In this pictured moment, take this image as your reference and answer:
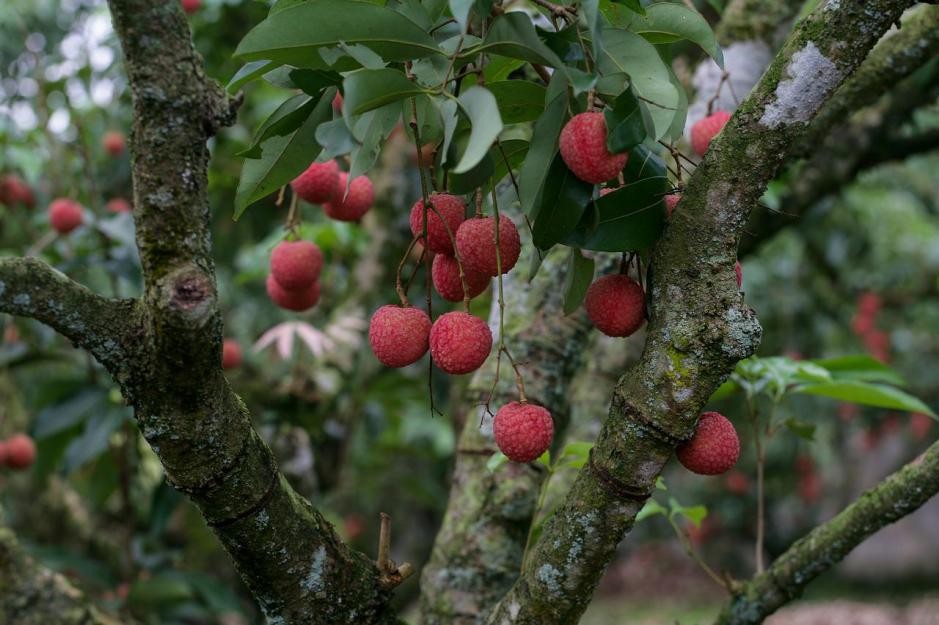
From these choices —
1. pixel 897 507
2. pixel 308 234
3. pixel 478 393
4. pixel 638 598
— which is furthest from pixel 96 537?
pixel 638 598

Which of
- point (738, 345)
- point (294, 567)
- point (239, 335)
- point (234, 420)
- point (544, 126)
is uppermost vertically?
point (544, 126)

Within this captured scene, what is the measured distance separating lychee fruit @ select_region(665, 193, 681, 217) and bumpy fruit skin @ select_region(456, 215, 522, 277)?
0.15m

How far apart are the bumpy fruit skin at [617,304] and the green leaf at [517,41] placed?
0.78ft

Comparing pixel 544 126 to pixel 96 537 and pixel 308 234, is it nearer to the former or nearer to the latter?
pixel 308 234

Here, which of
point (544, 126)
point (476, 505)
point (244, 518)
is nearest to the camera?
point (544, 126)

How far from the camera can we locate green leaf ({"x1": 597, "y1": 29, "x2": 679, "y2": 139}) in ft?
2.57

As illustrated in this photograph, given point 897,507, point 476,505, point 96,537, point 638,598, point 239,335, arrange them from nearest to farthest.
→ point 897,507
point 476,505
point 96,537
point 239,335
point 638,598

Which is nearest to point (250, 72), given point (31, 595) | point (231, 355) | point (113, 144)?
point (31, 595)

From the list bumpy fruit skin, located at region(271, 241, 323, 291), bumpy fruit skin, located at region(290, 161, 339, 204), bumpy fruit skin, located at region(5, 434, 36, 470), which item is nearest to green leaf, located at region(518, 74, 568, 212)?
bumpy fruit skin, located at region(290, 161, 339, 204)

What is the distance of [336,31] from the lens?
78 cm

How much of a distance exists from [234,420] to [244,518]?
4.1 inches

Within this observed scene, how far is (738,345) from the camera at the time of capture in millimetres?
834

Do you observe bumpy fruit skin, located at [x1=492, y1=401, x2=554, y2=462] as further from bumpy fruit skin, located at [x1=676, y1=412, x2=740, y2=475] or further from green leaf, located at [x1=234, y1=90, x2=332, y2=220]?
green leaf, located at [x1=234, y1=90, x2=332, y2=220]

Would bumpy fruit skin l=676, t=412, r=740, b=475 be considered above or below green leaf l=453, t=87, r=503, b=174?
below
